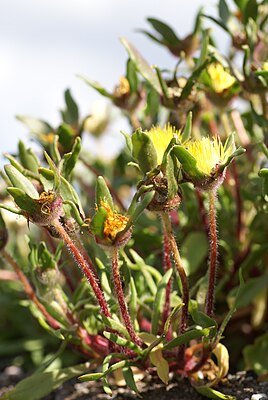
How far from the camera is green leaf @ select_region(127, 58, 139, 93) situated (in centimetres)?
167

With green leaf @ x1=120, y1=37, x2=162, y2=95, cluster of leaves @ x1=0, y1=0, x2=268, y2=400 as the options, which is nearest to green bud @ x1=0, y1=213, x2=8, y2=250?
cluster of leaves @ x1=0, y1=0, x2=268, y2=400

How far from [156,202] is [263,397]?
0.43m

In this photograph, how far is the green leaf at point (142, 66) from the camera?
1.57 metres

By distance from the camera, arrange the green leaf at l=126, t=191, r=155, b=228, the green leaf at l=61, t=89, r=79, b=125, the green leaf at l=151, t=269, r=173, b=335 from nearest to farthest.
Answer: the green leaf at l=126, t=191, r=155, b=228 → the green leaf at l=151, t=269, r=173, b=335 → the green leaf at l=61, t=89, r=79, b=125

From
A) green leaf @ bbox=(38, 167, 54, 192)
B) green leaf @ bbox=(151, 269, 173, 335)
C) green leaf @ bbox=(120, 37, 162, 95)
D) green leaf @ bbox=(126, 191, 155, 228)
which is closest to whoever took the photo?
green leaf @ bbox=(126, 191, 155, 228)

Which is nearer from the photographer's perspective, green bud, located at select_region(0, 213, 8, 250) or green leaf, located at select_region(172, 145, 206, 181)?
green leaf, located at select_region(172, 145, 206, 181)

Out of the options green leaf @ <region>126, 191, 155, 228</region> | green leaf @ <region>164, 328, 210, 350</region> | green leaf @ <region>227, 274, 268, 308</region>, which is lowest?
green leaf @ <region>227, 274, 268, 308</region>

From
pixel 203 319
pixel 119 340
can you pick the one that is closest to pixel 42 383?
pixel 119 340

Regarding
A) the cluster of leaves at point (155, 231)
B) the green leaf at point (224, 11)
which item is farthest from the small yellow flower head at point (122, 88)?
the green leaf at point (224, 11)

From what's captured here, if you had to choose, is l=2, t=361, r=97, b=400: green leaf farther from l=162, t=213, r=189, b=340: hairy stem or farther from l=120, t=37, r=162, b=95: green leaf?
l=120, t=37, r=162, b=95: green leaf

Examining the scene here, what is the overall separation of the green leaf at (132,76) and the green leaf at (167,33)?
0.58ft

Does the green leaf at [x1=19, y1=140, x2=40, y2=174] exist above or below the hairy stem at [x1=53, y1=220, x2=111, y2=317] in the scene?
above

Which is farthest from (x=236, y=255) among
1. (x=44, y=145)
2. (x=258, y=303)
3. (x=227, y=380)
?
(x=44, y=145)

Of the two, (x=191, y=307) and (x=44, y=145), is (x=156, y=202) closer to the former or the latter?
(x=191, y=307)
